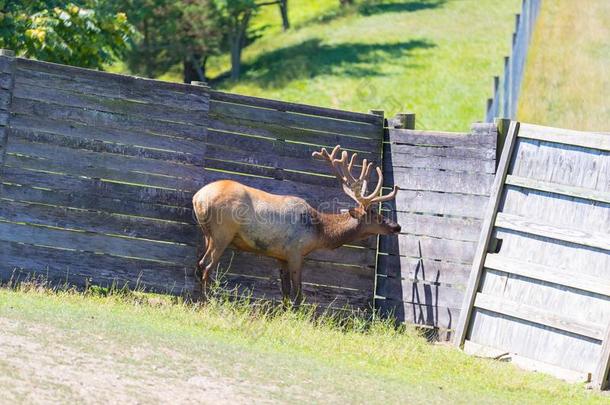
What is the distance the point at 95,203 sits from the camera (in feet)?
41.4

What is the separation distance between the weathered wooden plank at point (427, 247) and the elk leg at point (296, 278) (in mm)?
1226

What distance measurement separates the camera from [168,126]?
42.3 feet

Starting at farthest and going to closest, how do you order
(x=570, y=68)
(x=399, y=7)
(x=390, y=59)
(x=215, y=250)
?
(x=399, y=7)
(x=390, y=59)
(x=570, y=68)
(x=215, y=250)

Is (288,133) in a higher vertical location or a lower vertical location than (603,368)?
higher

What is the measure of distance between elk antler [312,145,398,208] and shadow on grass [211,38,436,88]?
2974 cm

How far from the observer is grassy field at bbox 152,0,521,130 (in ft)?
124

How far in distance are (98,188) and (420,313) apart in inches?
155

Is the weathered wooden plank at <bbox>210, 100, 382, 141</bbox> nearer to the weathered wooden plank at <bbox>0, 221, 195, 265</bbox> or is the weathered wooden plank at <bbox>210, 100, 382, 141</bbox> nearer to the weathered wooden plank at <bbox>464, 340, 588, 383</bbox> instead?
the weathered wooden plank at <bbox>0, 221, 195, 265</bbox>

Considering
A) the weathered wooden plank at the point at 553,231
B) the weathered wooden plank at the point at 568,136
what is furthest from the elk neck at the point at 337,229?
the weathered wooden plank at the point at 568,136

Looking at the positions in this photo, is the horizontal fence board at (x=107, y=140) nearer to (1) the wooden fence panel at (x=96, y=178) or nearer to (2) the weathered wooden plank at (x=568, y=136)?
(1) the wooden fence panel at (x=96, y=178)

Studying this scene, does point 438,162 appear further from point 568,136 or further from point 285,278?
point 285,278

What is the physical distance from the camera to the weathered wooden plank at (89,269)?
40.9ft

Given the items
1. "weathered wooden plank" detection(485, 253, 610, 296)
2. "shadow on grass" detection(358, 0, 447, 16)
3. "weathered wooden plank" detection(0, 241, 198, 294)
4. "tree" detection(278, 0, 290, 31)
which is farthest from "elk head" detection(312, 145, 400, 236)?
"tree" detection(278, 0, 290, 31)

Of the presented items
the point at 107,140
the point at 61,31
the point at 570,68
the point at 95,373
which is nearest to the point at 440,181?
the point at 107,140
